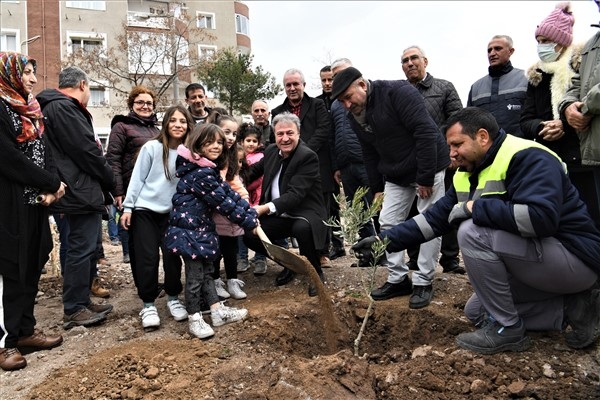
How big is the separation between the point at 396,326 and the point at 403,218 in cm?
104

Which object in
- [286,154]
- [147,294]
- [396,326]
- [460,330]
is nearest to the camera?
[460,330]

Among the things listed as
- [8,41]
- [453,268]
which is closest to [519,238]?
[453,268]

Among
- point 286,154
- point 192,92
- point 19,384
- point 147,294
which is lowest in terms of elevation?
point 19,384

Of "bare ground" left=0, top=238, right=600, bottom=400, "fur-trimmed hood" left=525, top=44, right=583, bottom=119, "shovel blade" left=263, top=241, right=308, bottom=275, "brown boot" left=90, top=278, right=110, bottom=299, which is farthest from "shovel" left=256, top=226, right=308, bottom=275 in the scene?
"fur-trimmed hood" left=525, top=44, right=583, bottom=119

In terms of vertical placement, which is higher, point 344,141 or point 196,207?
point 344,141

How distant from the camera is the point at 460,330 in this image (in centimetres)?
347

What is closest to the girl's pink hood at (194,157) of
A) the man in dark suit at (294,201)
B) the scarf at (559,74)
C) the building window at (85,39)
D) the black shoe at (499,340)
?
the man in dark suit at (294,201)

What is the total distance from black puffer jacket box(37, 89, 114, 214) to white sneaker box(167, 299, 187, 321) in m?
1.03

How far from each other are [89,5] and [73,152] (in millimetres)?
25188

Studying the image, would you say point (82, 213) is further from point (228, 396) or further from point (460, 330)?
point (460, 330)

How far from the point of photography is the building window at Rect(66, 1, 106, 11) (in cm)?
2484

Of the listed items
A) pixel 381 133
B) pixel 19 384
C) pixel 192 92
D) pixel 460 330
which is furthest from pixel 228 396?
pixel 192 92

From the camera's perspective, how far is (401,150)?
4164 millimetres

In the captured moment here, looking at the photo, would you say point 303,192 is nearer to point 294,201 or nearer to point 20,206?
point 294,201
